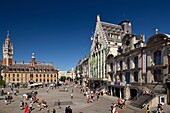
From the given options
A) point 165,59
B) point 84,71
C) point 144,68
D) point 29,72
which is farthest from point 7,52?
point 165,59

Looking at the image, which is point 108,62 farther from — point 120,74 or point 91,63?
point 91,63

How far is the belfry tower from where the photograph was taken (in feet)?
380

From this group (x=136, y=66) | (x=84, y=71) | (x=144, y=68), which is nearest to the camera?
(x=144, y=68)

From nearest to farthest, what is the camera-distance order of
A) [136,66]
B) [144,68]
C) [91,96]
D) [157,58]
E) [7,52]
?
[157,58]
[144,68]
[91,96]
[136,66]
[7,52]

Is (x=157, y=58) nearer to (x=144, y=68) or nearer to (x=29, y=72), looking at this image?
(x=144, y=68)

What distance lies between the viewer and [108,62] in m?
54.5

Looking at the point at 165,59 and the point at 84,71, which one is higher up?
the point at 165,59

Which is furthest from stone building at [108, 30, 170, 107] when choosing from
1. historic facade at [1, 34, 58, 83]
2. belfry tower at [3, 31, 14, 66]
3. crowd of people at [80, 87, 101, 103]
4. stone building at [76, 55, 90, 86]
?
belfry tower at [3, 31, 14, 66]

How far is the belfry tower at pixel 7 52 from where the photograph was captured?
11570cm

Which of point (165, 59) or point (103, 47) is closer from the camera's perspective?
point (165, 59)

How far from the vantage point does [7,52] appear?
11894 centimetres

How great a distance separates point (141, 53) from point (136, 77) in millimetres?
6273

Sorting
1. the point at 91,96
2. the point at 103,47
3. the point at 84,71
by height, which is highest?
the point at 103,47

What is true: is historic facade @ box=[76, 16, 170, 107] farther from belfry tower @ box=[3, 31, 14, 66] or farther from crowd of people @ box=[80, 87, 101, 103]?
belfry tower @ box=[3, 31, 14, 66]
